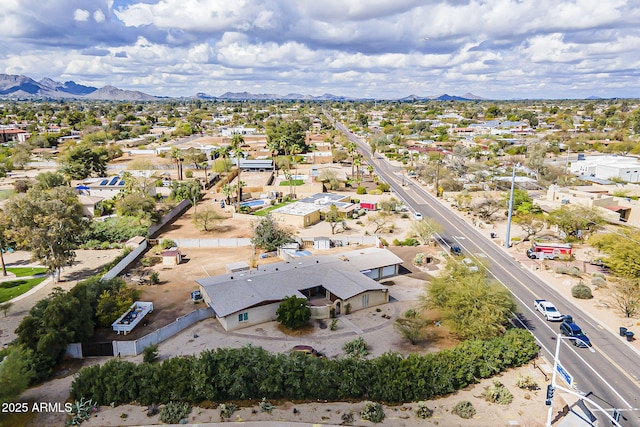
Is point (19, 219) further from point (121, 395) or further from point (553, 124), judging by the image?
point (553, 124)

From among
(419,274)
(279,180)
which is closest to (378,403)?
(419,274)

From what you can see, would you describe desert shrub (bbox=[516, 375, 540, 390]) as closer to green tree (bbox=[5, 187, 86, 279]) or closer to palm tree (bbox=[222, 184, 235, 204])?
green tree (bbox=[5, 187, 86, 279])

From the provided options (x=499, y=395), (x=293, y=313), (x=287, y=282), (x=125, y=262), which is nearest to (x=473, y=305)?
(x=499, y=395)

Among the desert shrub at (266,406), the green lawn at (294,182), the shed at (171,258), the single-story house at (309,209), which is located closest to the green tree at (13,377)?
the desert shrub at (266,406)

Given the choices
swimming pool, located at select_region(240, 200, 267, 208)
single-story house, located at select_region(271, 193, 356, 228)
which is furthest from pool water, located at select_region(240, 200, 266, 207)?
single-story house, located at select_region(271, 193, 356, 228)

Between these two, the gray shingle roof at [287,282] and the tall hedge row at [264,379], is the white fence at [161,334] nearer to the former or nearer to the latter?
the gray shingle roof at [287,282]

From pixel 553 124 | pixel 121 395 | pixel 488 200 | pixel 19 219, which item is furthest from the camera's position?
pixel 553 124
